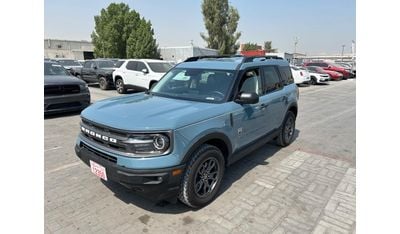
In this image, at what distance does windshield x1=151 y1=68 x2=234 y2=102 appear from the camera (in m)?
3.60

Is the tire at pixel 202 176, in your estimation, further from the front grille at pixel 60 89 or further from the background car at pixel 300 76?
the background car at pixel 300 76

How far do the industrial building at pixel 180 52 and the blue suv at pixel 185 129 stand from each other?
32.1 metres

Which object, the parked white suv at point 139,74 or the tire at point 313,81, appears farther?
the tire at point 313,81

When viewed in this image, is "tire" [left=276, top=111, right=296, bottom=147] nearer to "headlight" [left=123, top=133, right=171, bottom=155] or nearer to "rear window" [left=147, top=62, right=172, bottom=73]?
"headlight" [left=123, top=133, right=171, bottom=155]

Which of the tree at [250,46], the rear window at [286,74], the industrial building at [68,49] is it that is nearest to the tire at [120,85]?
the rear window at [286,74]

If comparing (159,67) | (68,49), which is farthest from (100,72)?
(68,49)

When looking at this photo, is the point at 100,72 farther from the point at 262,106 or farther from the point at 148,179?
the point at 148,179

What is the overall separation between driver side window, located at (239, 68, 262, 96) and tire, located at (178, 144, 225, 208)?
1.06 metres

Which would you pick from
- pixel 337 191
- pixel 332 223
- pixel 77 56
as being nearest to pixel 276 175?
pixel 337 191

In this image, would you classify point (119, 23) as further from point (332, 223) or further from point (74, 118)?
point (332, 223)

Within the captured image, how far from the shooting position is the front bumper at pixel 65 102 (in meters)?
7.39

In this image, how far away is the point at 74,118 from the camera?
7664mm

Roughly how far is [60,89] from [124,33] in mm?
28233

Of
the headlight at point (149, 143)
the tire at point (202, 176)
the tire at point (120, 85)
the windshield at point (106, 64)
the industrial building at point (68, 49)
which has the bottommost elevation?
the tire at point (202, 176)
